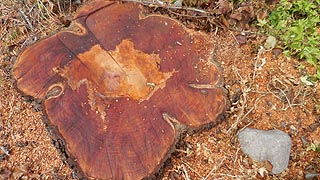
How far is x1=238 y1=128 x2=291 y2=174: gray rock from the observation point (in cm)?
218

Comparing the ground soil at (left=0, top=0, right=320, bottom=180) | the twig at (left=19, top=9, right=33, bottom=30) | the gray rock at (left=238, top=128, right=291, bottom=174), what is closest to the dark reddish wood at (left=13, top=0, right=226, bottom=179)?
the ground soil at (left=0, top=0, right=320, bottom=180)

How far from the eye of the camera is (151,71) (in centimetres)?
210

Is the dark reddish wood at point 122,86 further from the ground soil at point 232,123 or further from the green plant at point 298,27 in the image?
the green plant at point 298,27

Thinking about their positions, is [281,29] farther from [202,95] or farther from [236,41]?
[202,95]

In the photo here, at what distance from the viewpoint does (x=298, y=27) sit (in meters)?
2.46

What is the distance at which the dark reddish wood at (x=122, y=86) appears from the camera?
1.94 m

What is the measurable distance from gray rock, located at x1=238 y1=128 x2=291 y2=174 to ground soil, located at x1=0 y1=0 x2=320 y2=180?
0.14 ft

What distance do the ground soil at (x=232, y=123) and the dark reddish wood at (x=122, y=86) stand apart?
16cm

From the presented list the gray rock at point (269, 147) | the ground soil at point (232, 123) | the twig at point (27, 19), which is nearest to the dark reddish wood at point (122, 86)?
the ground soil at point (232, 123)

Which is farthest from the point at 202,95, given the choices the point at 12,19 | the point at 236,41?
the point at 12,19

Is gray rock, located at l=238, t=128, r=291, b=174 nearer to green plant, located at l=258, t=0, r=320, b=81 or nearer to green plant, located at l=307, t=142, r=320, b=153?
green plant, located at l=307, t=142, r=320, b=153

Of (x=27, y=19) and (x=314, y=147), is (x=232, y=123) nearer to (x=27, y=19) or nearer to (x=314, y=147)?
(x=314, y=147)

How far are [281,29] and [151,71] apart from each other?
1.07m

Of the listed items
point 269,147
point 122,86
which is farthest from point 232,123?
point 122,86
